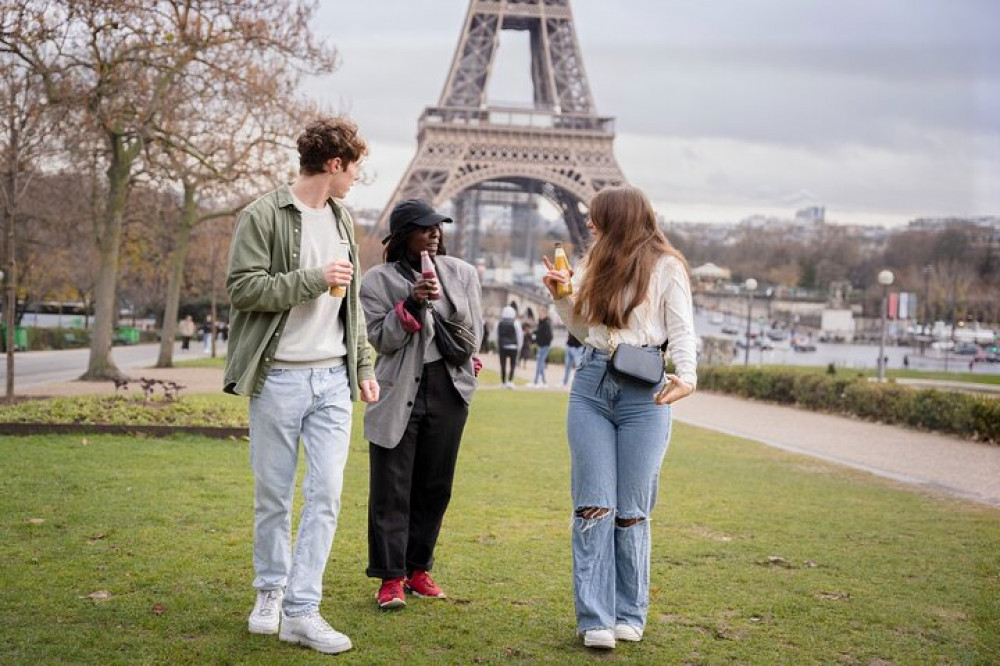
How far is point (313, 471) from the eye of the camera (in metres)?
4.70

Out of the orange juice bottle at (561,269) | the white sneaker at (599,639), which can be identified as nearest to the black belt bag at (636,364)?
the orange juice bottle at (561,269)

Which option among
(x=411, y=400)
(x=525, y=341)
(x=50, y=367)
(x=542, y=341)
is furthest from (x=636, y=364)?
(x=525, y=341)

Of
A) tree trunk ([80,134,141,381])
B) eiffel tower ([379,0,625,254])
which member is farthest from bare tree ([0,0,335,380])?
eiffel tower ([379,0,625,254])

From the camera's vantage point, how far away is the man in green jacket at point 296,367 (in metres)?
4.58

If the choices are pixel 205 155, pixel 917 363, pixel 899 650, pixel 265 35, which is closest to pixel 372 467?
pixel 899 650

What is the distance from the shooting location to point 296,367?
4.68m

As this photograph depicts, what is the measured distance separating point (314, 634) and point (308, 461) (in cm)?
69

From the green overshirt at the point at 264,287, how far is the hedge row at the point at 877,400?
13565 mm

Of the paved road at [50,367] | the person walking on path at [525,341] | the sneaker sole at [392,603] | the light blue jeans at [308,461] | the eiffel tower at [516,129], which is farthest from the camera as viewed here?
the eiffel tower at [516,129]

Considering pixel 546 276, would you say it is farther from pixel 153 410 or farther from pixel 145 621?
pixel 153 410

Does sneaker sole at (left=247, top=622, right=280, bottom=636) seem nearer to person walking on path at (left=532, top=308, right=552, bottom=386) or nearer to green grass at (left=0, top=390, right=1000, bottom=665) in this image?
green grass at (left=0, top=390, right=1000, bottom=665)

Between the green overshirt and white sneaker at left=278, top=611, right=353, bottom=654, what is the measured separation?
0.92 metres

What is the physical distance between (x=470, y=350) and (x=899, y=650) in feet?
7.59

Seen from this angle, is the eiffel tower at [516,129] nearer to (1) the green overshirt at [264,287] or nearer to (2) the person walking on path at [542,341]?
(2) the person walking on path at [542,341]
